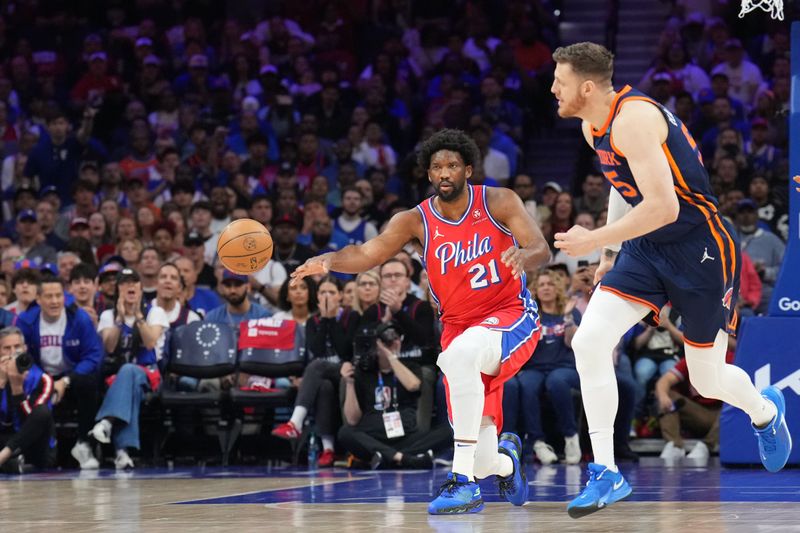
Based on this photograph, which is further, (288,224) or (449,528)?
(288,224)

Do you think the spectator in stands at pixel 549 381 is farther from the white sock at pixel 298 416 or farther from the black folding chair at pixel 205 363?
the black folding chair at pixel 205 363

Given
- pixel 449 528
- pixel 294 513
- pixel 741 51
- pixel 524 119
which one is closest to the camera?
pixel 449 528

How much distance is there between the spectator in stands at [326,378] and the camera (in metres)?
11.5

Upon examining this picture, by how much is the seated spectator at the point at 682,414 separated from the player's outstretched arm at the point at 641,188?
5841 millimetres

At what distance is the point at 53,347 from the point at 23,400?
A: 0.80 meters

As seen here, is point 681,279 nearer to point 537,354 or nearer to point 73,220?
point 537,354

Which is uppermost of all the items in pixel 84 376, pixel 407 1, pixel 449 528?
pixel 407 1

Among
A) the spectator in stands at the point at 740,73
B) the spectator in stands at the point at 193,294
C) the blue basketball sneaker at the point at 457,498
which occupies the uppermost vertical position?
the spectator in stands at the point at 740,73

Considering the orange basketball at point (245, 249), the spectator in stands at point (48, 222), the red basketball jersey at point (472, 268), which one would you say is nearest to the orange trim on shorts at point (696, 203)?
the red basketball jersey at point (472, 268)

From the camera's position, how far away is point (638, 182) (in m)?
5.96

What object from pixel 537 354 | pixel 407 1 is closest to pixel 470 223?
pixel 537 354

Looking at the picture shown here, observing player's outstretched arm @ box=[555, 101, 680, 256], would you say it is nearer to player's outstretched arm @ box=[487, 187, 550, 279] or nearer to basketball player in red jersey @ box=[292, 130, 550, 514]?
player's outstretched arm @ box=[487, 187, 550, 279]

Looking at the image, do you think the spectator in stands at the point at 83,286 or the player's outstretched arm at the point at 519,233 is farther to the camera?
the spectator in stands at the point at 83,286

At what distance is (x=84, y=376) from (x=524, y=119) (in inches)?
308
